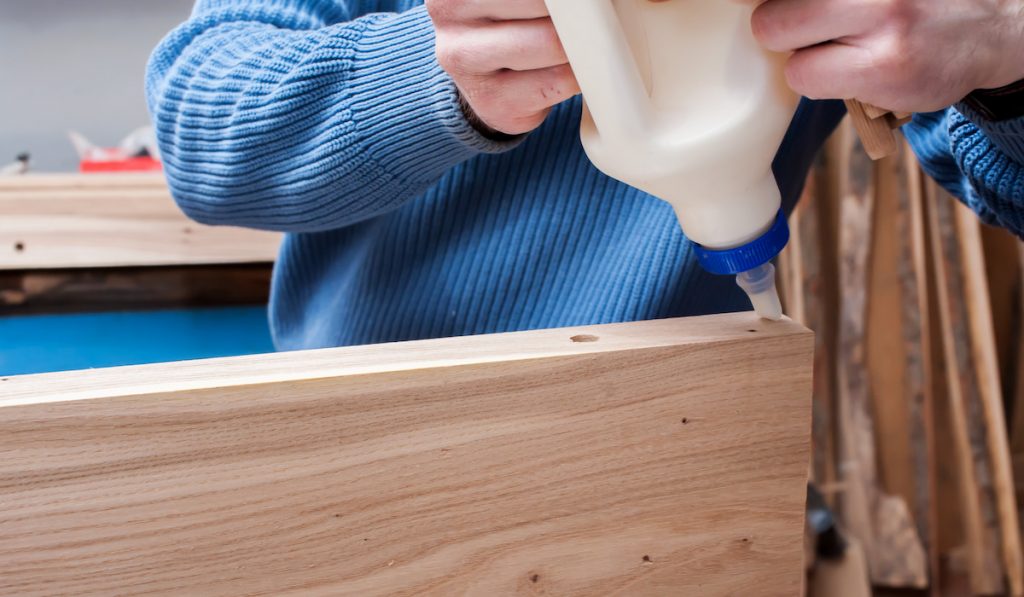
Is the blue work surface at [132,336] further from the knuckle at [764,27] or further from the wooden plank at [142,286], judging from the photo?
the knuckle at [764,27]

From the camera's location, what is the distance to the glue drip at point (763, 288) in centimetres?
45

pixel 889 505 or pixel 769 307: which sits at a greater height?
pixel 769 307

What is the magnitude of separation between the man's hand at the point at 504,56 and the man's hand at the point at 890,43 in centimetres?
9

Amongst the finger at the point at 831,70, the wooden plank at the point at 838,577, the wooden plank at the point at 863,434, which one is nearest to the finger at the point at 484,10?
the finger at the point at 831,70

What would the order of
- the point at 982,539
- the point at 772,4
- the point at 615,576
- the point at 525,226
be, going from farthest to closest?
the point at 982,539 < the point at 525,226 < the point at 615,576 < the point at 772,4

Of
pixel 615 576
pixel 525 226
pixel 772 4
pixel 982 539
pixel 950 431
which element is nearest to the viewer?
pixel 772 4

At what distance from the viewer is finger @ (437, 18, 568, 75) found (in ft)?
1.26

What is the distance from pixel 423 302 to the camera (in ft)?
2.19

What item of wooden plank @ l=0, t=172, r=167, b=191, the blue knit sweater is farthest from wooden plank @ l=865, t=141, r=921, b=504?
wooden plank @ l=0, t=172, r=167, b=191

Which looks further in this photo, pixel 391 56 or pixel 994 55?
pixel 391 56

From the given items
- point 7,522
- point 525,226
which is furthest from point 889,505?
point 7,522

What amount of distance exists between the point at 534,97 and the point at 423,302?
0.91 feet

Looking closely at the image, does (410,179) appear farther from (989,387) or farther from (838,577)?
(989,387)

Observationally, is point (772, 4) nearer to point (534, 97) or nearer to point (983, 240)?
point (534, 97)
